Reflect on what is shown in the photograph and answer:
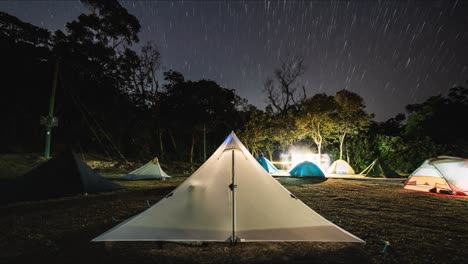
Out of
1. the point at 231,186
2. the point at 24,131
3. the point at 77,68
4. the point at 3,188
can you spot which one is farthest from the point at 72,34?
the point at 231,186

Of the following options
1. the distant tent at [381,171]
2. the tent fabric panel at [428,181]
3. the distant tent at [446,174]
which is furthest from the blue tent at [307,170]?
the distant tent at [446,174]

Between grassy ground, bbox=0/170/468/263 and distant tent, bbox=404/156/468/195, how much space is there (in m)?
3.07

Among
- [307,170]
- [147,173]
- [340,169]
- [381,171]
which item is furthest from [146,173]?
[381,171]

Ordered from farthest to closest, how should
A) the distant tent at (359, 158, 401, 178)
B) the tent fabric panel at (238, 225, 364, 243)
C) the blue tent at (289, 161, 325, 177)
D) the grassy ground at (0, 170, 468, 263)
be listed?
the distant tent at (359, 158, 401, 178)
the blue tent at (289, 161, 325, 177)
the tent fabric panel at (238, 225, 364, 243)
the grassy ground at (0, 170, 468, 263)

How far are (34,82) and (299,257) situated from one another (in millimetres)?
22693

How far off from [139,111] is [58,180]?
62.2 feet

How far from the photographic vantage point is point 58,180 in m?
8.00

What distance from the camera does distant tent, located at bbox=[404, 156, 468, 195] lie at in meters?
9.55

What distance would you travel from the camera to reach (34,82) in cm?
1959

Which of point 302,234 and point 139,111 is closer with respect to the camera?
point 302,234

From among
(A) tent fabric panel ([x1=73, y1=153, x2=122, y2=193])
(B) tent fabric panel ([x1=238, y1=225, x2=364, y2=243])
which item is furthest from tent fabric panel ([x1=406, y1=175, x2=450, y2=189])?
(A) tent fabric panel ([x1=73, y1=153, x2=122, y2=193])

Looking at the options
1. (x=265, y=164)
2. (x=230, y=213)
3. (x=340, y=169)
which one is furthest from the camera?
(x=340, y=169)

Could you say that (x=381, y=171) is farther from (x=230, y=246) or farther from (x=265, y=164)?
(x=230, y=246)

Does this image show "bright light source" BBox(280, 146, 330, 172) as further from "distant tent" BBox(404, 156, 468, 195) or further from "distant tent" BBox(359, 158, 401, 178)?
"distant tent" BBox(404, 156, 468, 195)
